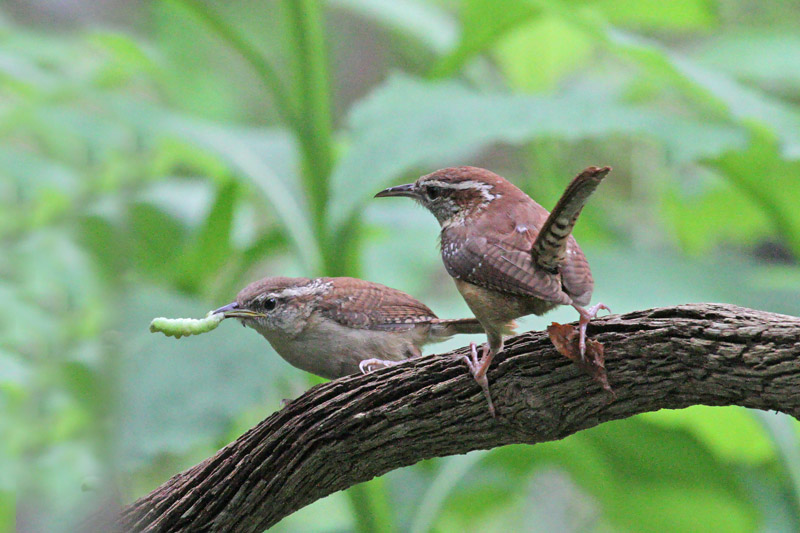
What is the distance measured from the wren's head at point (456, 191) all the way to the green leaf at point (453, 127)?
0.57m

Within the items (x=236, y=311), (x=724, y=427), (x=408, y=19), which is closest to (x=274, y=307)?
(x=236, y=311)

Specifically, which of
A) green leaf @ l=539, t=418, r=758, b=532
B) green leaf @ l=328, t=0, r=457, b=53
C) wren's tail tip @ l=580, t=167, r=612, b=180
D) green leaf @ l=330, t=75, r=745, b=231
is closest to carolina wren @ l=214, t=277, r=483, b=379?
green leaf @ l=330, t=75, r=745, b=231

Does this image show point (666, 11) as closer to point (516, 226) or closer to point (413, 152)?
point (413, 152)

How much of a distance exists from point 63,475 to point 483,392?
1.26 m

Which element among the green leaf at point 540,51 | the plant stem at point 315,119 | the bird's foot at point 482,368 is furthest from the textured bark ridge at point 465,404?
the green leaf at point 540,51

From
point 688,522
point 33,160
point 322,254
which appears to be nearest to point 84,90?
point 322,254

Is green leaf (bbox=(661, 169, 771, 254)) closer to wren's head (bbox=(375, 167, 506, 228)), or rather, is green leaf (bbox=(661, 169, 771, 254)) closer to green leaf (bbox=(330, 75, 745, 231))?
green leaf (bbox=(330, 75, 745, 231))

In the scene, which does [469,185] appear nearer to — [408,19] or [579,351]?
[579,351]

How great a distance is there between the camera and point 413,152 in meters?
3.30

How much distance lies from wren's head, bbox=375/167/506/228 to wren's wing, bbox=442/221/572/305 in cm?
16

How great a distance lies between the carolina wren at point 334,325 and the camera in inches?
107

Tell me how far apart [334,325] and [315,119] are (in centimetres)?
123

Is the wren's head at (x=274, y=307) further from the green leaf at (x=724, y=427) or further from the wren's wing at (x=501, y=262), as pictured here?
the green leaf at (x=724, y=427)

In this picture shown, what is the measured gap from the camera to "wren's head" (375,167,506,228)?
2461 millimetres
